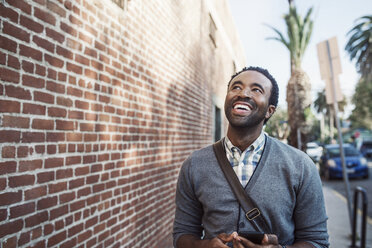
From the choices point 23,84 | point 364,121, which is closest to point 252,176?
point 23,84

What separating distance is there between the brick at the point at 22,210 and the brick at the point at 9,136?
1.35ft

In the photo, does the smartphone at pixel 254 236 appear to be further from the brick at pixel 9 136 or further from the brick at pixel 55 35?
the brick at pixel 55 35

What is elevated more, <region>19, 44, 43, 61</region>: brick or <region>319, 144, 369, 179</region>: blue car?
<region>19, 44, 43, 61</region>: brick

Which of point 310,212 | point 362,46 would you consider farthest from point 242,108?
point 362,46

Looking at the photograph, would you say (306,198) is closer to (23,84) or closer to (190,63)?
(23,84)

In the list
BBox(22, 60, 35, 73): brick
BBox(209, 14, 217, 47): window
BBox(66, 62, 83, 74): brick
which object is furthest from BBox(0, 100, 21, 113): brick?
BBox(209, 14, 217, 47): window

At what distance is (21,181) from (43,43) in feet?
3.05

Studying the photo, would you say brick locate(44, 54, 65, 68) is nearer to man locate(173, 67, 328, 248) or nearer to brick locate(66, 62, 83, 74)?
brick locate(66, 62, 83, 74)

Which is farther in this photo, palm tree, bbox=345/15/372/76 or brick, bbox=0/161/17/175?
palm tree, bbox=345/15/372/76

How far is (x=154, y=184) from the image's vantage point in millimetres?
4297

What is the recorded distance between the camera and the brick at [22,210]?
1.86 metres

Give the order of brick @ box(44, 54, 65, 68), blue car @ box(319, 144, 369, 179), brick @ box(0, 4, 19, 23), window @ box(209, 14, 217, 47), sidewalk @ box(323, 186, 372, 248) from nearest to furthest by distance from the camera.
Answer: brick @ box(0, 4, 19, 23) → brick @ box(44, 54, 65, 68) → sidewalk @ box(323, 186, 372, 248) → window @ box(209, 14, 217, 47) → blue car @ box(319, 144, 369, 179)

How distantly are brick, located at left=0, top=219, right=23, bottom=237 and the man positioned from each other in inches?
38.7

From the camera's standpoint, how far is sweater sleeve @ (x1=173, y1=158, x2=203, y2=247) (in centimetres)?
204
